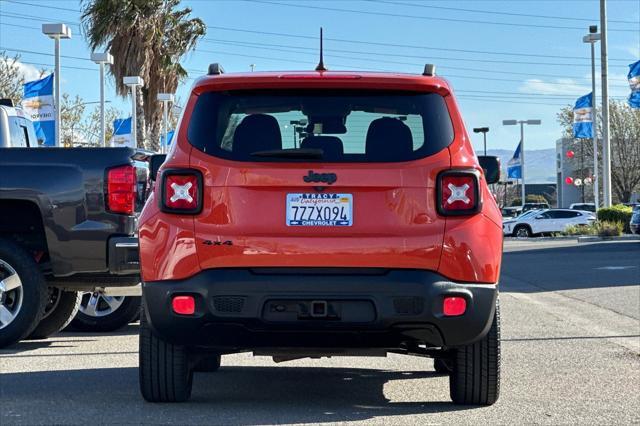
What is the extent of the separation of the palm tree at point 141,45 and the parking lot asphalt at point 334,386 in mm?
27451

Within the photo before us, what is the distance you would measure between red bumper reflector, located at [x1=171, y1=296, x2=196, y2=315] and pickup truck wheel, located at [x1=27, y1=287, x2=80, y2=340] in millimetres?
4105

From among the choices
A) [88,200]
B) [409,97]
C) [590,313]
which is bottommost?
[590,313]

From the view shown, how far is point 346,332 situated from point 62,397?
207cm

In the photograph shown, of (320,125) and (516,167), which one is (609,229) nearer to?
(516,167)

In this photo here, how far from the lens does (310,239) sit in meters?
5.54

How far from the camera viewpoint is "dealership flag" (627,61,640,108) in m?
34.3

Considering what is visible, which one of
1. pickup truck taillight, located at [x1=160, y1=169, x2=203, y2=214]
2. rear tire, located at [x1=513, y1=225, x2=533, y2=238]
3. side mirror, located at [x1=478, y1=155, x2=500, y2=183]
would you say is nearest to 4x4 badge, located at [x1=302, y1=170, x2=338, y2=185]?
pickup truck taillight, located at [x1=160, y1=169, x2=203, y2=214]

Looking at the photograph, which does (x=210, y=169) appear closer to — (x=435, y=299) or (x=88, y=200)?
(x=435, y=299)

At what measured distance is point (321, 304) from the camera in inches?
218

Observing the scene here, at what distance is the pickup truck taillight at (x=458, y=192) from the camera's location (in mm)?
5645

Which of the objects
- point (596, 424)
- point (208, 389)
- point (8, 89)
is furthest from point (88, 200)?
point (8, 89)

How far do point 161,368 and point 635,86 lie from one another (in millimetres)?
30750

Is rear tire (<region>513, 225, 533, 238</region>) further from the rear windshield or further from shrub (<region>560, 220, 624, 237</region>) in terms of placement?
the rear windshield

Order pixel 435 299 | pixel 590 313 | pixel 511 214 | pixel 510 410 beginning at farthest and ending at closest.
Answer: pixel 511 214
pixel 590 313
pixel 510 410
pixel 435 299
